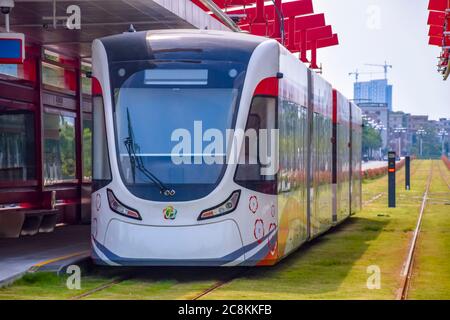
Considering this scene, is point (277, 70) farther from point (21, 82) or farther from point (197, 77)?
point (21, 82)

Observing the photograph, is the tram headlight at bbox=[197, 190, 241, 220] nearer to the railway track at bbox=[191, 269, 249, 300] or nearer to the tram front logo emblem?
the tram front logo emblem

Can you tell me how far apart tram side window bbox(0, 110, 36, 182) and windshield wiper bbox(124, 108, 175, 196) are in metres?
6.15

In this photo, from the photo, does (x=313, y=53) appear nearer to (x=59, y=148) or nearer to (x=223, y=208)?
(x=59, y=148)

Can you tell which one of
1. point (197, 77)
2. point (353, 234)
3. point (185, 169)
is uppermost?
point (197, 77)

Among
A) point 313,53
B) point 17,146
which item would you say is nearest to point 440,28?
point 313,53

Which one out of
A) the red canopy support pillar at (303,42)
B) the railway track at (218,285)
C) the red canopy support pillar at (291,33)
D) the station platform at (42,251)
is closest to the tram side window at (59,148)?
the station platform at (42,251)

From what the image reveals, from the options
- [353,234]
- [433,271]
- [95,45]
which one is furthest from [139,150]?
A: [353,234]

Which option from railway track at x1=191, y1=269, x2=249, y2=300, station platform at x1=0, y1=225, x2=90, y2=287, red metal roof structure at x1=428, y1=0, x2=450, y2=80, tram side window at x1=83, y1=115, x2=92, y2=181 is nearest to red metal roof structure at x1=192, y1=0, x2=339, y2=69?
red metal roof structure at x1=428, y1=0, x2=450, y2=80

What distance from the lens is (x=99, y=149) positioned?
14.1 metres

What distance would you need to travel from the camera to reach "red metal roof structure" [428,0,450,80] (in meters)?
34.8

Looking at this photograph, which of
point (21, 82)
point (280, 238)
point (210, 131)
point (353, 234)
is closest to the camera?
point (210, 131)

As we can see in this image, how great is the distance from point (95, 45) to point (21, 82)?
614 centimetres

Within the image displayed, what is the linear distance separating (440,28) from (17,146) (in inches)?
1096

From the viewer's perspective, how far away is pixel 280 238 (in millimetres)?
14594
